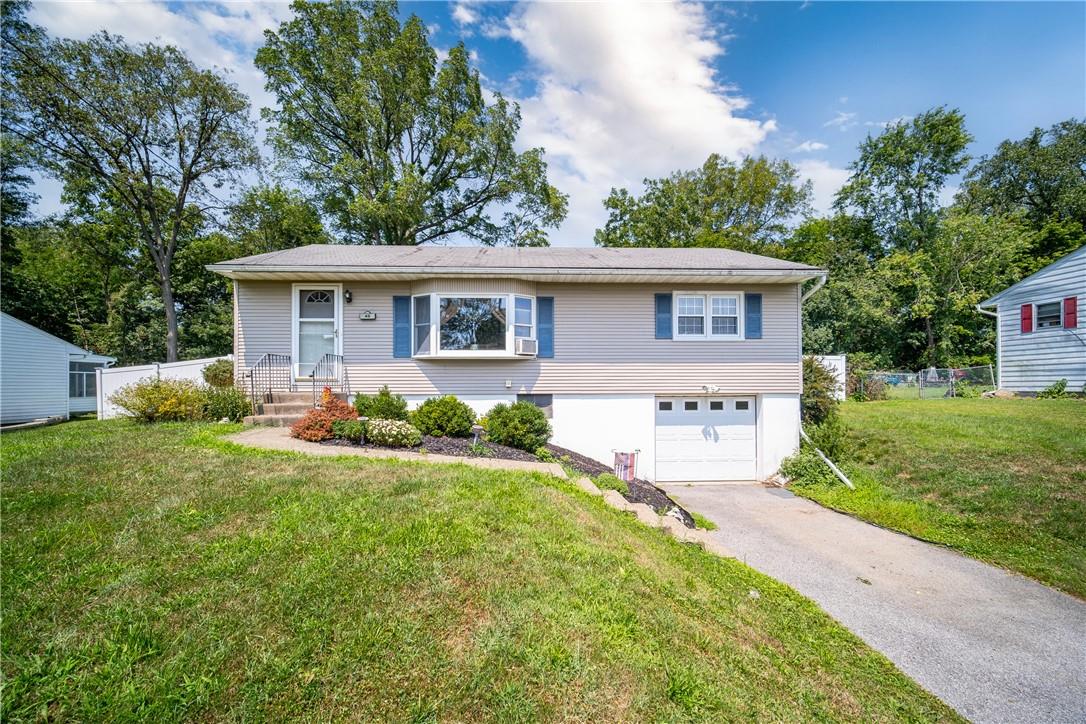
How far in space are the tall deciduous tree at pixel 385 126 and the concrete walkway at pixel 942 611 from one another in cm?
1748

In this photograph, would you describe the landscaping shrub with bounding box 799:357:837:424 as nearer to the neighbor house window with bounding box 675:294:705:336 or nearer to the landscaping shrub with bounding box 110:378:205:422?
the neighbor house window with bounding box 675:294:705:336

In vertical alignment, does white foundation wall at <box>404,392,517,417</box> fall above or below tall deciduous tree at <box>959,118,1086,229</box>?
below

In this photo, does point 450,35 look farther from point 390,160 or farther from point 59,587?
point 59,587

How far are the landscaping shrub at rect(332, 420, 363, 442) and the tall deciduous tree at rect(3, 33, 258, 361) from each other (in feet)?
50.1

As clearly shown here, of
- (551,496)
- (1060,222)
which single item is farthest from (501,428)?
(1060,222)

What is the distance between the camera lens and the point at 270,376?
29.2ft

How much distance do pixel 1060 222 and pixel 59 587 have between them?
42583 mm

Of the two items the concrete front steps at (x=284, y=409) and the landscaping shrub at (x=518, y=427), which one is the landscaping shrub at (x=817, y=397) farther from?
the concrete front steps at (x=284, y=409)

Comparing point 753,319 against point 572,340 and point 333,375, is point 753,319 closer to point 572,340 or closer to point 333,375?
point 572,340

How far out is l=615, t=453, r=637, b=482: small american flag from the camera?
8586mm

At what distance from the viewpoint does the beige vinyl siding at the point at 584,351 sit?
29.8 feet

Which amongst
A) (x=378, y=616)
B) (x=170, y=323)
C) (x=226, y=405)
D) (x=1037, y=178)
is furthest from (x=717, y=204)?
(x=170, y=323)

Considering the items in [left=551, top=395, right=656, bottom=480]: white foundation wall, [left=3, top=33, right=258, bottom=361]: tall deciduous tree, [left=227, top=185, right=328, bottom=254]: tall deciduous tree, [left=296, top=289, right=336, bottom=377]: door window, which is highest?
[left=3, top=33, right=258, bottom=361]: tall deciduous tree

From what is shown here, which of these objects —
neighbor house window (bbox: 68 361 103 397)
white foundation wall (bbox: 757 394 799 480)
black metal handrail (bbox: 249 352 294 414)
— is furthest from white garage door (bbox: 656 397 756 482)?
neighbor house window (bbox: 68 361 103 397)
